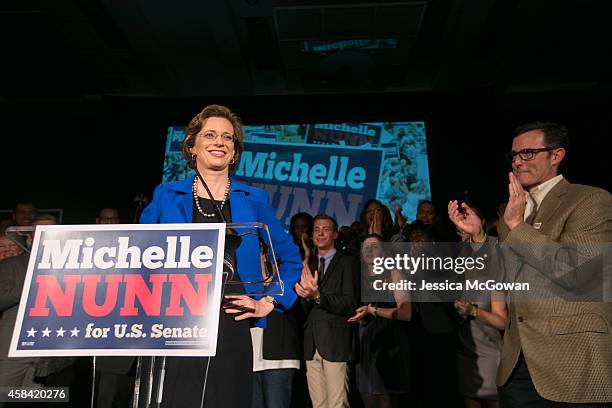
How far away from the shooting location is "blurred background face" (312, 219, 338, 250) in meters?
3.91

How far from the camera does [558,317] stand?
1.83 meters

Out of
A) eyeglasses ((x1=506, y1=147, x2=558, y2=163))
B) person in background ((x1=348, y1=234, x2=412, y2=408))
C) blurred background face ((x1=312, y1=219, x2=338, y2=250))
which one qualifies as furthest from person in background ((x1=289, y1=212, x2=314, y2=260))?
eyeglasses ((x1=506, y1=147, x2=558, y2=163))

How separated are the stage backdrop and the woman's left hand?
4.96 m

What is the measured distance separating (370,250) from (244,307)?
257 cm

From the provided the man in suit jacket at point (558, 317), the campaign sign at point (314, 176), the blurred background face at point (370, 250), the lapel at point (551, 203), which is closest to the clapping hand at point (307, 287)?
the blurred background face at point (370, 250)

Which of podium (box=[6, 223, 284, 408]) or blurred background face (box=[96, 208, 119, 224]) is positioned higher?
blurred background face (box=[96, 208, 119, 224])

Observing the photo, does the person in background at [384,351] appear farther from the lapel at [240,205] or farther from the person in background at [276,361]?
the lapel at [240,205]

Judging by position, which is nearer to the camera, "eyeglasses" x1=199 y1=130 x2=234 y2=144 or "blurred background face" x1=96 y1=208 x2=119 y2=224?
"eyeglasses" x1=199 y1=130 x2=234 y2=144

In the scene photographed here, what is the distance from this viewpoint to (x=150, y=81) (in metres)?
7.49

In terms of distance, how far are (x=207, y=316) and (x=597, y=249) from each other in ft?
4.59

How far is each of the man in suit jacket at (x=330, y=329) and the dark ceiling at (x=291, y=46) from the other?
3.36m

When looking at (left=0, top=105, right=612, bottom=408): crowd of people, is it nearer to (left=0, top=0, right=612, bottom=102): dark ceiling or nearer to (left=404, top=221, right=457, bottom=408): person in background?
(left=404, top=221, right=457, bottom=408): person in background

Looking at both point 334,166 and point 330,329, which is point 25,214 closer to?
point 334,166

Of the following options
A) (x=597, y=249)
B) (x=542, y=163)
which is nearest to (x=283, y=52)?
(x=542, y=163)
